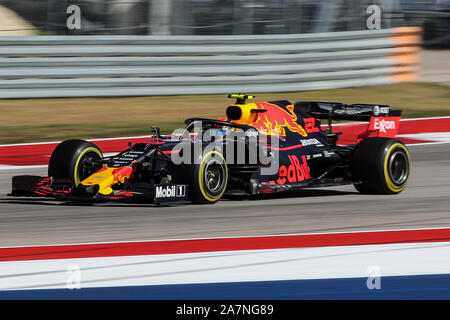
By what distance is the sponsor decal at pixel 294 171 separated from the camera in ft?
27.9

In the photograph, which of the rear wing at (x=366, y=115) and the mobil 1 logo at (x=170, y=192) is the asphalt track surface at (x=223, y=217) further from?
the rear wing at (x=366, y=115)

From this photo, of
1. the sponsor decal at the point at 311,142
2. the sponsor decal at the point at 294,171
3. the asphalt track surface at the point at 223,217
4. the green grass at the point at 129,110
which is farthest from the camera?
the green grass at the point at 129,110

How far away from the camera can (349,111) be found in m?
9.56

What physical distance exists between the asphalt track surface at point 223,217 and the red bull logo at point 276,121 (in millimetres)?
678

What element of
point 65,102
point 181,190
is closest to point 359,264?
point 181,190

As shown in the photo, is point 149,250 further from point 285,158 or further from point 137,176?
point 285,158

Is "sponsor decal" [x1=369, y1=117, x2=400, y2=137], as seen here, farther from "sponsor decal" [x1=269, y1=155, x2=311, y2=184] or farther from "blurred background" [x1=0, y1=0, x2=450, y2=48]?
"blurred background" [x1=0, y1=0, x2=450, y2=48]

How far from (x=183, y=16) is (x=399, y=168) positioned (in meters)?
7.46

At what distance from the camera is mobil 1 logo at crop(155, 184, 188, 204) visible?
772 cm

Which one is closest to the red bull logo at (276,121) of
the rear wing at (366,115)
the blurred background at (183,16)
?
the rear wing at (366,115)

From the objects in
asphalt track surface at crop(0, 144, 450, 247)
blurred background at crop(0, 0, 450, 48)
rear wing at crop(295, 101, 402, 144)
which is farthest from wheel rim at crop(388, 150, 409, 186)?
blurred background at crop(0, 0, 450, 48)

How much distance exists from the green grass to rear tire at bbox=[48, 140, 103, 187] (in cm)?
409

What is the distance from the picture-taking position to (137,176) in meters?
8.15

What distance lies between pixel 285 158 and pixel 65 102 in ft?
22.6
